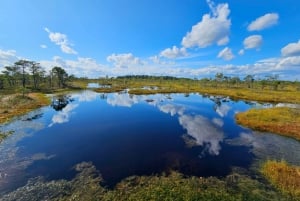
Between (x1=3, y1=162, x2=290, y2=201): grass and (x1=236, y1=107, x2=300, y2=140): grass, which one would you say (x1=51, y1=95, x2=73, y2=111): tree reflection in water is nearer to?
(x1=3, y1=162, x2=290, y2=201): grass

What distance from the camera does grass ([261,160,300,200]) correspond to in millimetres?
11914

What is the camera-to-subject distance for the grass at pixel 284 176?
1191cm

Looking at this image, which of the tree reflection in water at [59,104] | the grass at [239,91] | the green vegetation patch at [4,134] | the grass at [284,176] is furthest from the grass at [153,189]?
the grass at [239,91]

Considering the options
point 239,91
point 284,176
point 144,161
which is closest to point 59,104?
point 144,161

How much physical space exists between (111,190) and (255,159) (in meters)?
14.2

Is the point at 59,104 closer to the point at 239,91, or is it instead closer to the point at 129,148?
A: the point at 129,148

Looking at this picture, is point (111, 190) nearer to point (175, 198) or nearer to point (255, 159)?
point (175, 198)

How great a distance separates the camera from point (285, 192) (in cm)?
1173

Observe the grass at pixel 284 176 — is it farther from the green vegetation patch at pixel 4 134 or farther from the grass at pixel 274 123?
the green vegetation patch at pixel 4 134

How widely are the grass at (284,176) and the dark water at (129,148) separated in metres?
1.57

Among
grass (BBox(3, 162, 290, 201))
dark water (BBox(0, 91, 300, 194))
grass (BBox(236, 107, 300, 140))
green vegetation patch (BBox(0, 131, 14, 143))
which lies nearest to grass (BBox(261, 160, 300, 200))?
grass (BBox(3, 162, 290, 201))

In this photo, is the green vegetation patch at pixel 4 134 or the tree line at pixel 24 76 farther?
the tree line at pixel 24 76

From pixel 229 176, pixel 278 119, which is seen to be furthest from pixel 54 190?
pixel 278 119

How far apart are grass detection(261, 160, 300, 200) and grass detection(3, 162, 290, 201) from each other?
2.67 feet
